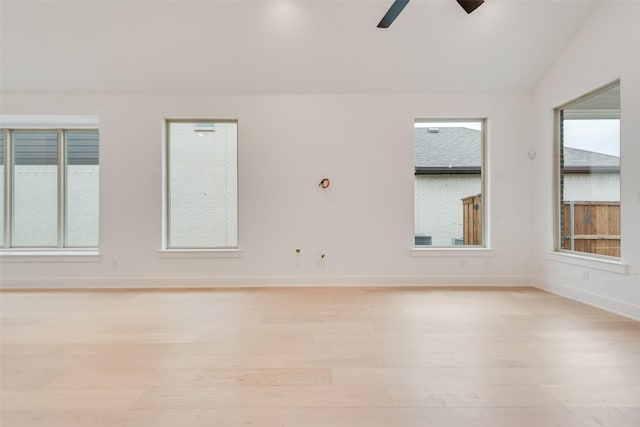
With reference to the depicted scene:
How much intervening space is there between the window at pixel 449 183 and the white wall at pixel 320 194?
203mm

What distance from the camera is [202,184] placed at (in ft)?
15.5

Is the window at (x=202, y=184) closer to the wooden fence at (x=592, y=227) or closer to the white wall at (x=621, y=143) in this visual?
the white wall at (x=621, y=143)

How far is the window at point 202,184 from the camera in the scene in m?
4.71

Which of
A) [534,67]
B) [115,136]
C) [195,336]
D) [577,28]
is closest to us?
[195,336]

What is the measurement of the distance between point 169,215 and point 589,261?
5235 mm

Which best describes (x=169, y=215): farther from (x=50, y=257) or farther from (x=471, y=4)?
(x=471, y=4)

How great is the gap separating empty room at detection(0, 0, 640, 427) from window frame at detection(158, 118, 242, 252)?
1.2 inches

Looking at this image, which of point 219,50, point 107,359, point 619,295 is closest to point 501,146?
point 619,295

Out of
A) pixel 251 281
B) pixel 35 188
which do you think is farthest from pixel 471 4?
pixel 35 188

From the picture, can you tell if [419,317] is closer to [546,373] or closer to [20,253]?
[546,373]

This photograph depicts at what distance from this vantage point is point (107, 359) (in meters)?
2.27

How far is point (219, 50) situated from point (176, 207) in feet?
7.15

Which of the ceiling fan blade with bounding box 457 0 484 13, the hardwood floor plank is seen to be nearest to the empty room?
the ceiling fan blade with bounding box 457 0 484 13

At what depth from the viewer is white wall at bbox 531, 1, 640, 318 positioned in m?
3.15
